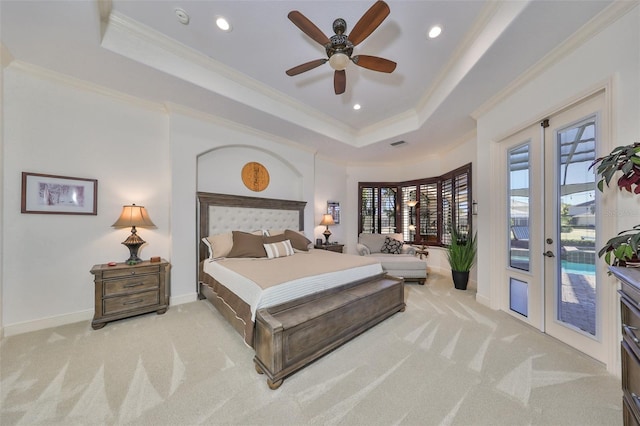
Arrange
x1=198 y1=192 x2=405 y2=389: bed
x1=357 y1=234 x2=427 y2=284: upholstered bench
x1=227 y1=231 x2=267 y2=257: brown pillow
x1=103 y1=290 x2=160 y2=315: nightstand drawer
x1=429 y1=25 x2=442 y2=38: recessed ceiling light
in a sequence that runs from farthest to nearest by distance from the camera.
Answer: x1=357 y1=234 x2=427 y2=284: upholstered bench, x1=227 y1=231 x2=267 y2=257: brown pillow, x1=103 y1=290 x2=160 y2=315: nightstand drawer, x1=429 y1=25 x2=442 y2=38: recessed ceiling light, x1=198 y1=192 x2=405 y2=389: bed

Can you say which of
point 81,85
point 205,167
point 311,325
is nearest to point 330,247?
point 205,167

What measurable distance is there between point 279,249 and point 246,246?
0.51 m

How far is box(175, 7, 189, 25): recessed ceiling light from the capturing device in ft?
6.81

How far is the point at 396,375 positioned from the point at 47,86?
471cm

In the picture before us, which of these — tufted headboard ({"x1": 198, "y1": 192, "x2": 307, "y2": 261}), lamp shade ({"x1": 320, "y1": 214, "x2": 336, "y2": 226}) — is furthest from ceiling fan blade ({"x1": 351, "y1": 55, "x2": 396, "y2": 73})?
lamp shade ({"x1": 320, "y1": 214, "x2": 336, "y2": 226})

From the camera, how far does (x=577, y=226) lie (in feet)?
6.99

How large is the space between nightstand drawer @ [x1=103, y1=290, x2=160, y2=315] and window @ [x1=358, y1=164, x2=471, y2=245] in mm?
4612

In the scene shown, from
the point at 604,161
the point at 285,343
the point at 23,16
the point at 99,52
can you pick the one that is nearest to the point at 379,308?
the point at 285,343

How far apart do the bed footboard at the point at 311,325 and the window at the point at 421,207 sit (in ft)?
9.59

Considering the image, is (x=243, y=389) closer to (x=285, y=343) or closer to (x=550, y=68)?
(x=285, y=343)

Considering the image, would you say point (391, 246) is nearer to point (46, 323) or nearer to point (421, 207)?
point (421, 207)

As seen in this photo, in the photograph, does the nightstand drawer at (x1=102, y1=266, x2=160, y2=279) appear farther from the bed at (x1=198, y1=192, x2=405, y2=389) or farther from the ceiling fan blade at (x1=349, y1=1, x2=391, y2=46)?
the ceiling fan blade at (x1=349, y1=1, x2=391, y2=46)

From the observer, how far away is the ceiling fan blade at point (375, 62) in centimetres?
213

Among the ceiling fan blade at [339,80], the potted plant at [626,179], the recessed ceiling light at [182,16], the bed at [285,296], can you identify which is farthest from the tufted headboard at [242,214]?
the potted plant at [626,179]
